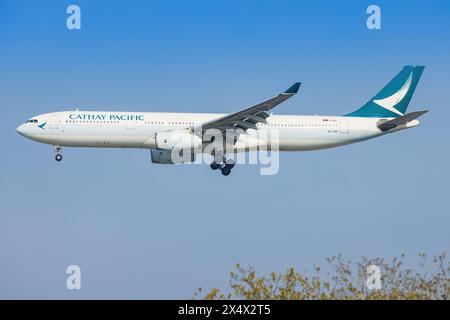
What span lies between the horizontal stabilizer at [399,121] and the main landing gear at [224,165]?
9.97m

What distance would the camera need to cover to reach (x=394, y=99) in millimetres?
60406

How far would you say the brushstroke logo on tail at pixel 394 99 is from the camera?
59.7 m

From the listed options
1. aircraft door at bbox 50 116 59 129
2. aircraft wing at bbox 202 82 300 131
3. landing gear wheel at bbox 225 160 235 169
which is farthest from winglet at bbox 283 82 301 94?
aircraft door at bbox 50 116 59 129

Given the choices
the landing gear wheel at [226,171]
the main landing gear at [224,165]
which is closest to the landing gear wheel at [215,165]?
the main landing gear at [224,165]

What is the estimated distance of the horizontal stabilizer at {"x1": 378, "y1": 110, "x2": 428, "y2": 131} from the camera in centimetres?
5375

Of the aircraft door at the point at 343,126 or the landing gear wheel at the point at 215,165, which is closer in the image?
the landing gear wheel at the point at 215,165

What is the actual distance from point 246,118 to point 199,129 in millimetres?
2853

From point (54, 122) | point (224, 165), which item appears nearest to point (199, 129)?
point (224, 165)

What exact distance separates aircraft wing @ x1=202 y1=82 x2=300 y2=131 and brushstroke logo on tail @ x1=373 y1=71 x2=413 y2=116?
10.3m

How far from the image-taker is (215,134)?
5388cm

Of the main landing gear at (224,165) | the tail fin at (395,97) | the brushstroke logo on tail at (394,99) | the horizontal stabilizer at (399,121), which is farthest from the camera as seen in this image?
the brushstroke logo on tail at (394,99)

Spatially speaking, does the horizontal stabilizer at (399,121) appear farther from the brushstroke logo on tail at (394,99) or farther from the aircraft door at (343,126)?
the brushstroke logo on tail at (394,99)
